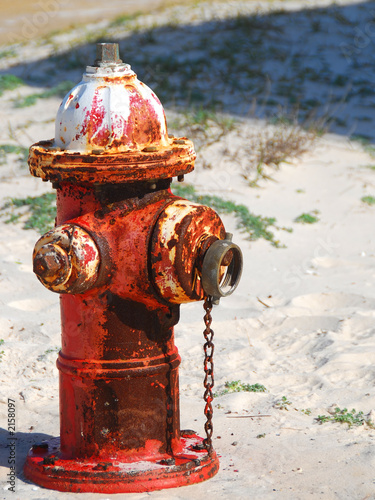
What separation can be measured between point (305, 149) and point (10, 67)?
3.67 m

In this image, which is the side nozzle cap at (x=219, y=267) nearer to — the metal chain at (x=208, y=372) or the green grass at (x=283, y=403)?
the metal chain at (x=208, y=372)

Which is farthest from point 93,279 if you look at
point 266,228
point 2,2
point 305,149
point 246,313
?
point 2,2

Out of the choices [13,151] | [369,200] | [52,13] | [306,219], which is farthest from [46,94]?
[52,13]

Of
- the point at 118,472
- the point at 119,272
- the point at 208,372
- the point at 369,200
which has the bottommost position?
the point at 369,200

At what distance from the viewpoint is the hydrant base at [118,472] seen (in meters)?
2.59

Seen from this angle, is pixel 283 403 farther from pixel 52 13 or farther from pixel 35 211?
pixel 52 13

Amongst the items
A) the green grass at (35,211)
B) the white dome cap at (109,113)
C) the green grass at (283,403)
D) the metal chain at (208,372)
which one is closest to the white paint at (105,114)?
the white dome cap at (109,113)

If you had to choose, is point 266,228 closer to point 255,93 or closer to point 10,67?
point 255,93

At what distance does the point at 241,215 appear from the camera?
18.2ft

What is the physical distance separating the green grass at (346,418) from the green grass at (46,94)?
5092 mm

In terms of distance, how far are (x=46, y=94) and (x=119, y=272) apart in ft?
18.2

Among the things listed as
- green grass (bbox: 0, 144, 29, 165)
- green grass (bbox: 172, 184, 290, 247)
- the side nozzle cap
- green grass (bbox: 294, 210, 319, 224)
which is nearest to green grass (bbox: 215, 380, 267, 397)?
the side nozzle cap

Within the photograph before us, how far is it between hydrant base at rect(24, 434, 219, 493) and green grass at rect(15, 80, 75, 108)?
17.3 ft

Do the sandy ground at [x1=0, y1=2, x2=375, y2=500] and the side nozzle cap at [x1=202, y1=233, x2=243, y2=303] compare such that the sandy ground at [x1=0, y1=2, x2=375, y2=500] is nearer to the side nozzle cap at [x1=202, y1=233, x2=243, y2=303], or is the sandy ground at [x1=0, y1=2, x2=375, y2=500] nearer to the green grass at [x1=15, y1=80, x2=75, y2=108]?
the green grass at [x1=15, y1=80, x2=75, y2=108]
